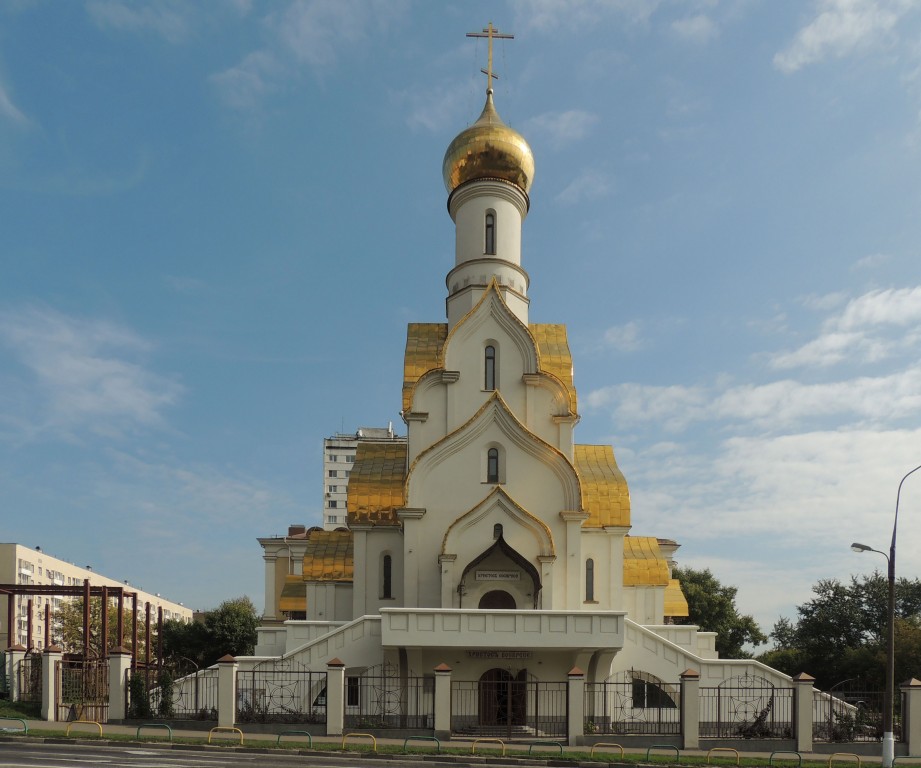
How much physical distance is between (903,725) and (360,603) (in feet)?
48.6

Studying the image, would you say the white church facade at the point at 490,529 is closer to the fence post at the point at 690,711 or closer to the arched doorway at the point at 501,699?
the arched doorway at the point at 501,699

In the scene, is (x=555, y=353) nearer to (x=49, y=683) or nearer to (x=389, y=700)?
(x=389, y=700)

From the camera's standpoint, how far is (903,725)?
2106cm

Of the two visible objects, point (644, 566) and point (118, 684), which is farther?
point (644, 566)

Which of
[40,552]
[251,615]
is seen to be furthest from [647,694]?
[40,552]

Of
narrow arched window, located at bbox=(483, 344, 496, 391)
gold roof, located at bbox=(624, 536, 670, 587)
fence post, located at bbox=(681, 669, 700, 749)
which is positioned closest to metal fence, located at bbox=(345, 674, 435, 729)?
fence post, located at bbox=(681, 669, 700, 749)

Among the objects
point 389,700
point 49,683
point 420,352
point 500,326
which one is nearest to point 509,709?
point 389,700

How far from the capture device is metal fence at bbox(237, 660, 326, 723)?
21109 mm

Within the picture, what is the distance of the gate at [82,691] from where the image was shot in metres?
21.8

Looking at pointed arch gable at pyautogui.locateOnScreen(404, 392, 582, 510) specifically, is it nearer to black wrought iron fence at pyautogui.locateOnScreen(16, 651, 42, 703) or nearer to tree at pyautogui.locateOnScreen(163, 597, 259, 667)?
black wrought iron fence at pyautogui.locateOnScreen(16, 651, 42, 703)

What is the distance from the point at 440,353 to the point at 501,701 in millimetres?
11219

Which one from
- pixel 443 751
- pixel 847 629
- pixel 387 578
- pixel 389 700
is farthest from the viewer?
pixel 847 629

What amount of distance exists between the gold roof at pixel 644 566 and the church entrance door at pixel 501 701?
5815 mm

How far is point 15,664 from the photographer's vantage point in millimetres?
24078
